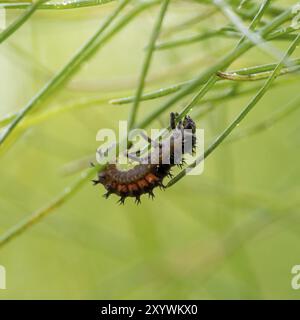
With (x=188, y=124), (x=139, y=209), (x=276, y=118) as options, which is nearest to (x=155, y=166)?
(x=188, y=124)

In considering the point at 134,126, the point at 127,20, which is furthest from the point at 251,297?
the point at 134,126

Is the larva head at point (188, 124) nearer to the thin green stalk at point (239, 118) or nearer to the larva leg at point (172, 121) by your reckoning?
the larva leg at point (172, 121)

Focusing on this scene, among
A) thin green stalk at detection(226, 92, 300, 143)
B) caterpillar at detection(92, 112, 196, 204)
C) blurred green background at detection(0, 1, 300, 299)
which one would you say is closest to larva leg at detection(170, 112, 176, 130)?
caterpillar at detection(92, 112, 196, 204)

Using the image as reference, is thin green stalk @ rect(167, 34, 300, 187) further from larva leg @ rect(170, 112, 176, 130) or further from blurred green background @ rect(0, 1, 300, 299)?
blurred green background @ rect(0, 1, 300, 299)

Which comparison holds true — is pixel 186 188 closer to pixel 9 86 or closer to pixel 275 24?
pixel 9 86

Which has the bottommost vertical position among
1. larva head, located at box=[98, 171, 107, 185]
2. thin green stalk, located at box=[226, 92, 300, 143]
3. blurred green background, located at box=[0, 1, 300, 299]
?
larva head, located at box=[98, 171, 107, 185]

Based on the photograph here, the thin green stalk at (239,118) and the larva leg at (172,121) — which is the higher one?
the larva leg at (172,121)

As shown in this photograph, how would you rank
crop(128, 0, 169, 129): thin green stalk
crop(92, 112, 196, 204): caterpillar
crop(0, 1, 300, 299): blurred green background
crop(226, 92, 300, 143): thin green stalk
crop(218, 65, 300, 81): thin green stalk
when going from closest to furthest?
crop(128, 0, 169, 129): thin green stalk
crop(218, 65, 300, 81): thin green stalk
crop(92, 112, 196, 204): caterpillar
crop(226, 92, 300, 143): thin green stalk
crop(0, 1, 300, 299): blurred green background

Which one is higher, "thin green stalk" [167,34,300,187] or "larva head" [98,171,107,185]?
"larva head" [98,171,107,185]

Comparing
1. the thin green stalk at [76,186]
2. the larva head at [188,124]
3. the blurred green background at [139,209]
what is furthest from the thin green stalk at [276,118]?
the blurred green background at [139,209]
